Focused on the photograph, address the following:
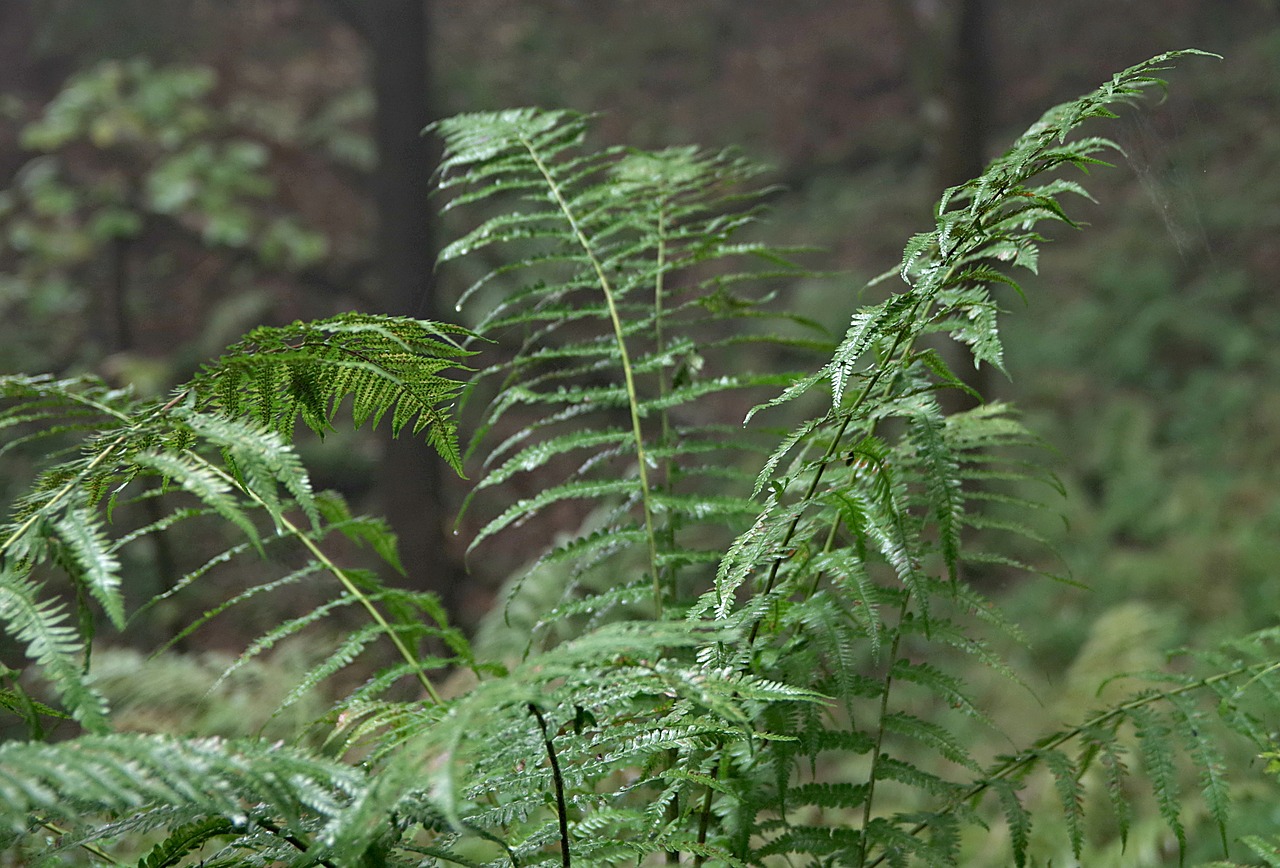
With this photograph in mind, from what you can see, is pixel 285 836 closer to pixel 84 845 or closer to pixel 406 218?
pixel 84 845

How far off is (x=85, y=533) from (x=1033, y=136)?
1008 millimetres

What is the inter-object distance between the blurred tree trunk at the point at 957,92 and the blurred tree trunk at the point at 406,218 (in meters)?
2.12

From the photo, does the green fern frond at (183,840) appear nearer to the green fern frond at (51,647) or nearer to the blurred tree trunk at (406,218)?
the green fern frond at (51,647)

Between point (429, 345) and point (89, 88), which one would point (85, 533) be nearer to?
point (429, 345)

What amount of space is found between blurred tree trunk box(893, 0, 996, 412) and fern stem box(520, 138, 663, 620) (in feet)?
8.04

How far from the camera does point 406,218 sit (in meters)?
4.07

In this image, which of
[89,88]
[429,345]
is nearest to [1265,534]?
[429,345]

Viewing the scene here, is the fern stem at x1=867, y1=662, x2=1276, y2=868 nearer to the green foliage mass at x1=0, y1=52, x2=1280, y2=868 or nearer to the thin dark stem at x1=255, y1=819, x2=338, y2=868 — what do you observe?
the green foliage mass at x1=0, y1=52, x2=1280, y2=868

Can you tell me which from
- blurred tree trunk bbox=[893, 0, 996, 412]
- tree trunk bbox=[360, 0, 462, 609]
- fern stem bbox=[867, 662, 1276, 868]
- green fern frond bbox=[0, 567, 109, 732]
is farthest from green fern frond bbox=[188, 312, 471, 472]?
tree trunk bbox=[360, 0, 462, 609]

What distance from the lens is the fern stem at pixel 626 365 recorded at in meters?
1.35

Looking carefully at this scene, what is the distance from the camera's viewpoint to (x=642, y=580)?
142 cm

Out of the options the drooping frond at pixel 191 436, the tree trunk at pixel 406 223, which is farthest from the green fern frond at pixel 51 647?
the tree trunk at pixel 406 223

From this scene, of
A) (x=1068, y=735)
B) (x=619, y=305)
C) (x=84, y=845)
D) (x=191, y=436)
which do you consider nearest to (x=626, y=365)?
(x=619, y=305)

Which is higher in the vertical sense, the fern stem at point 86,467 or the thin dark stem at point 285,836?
the fern stem at point 86,467
